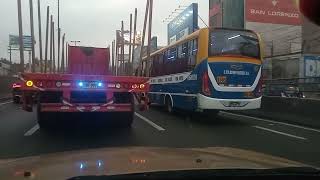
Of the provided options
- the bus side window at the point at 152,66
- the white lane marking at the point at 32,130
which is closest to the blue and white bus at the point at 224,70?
the white lane marking at the point at 32,130

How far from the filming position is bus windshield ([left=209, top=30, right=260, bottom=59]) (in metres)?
18.7

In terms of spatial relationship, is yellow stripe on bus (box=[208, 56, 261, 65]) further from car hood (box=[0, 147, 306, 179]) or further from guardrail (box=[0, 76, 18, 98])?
guardrail (box=[0, 76, 18, 98])

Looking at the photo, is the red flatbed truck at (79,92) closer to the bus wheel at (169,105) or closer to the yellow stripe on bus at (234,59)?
the yellow stripe on bus at (234,59)

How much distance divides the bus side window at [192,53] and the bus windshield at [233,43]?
0.82 m

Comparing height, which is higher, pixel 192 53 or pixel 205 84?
pixel 192 53

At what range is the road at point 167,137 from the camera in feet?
39.7

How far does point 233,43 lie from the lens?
18812mm

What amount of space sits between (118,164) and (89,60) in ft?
59.7

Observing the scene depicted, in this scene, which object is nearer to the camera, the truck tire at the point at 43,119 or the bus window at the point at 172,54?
the truck tire at the point at 43,119

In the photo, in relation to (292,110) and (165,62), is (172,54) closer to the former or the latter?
(165,62)

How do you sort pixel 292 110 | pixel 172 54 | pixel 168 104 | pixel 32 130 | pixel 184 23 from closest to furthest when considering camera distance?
pixel 32 130
pixel 292 110
pixel 172 54
pixel 168 104
pixel 184 23

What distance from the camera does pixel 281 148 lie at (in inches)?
496

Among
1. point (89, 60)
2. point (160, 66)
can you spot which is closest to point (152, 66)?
point (160, 66)

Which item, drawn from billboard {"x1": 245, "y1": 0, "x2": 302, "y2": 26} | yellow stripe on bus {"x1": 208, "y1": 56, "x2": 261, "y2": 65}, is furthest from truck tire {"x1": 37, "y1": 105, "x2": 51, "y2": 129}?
billboard {"x1": 245, "y1": 0, "x2": 302, "y2": 26}
